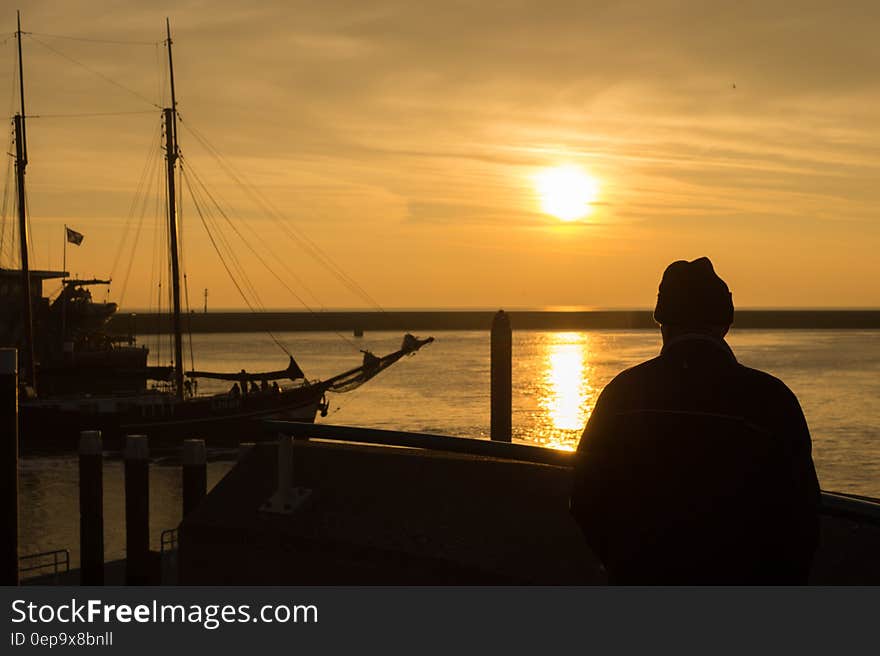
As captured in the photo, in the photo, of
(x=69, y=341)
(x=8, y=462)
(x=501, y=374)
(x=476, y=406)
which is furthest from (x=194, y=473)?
(x=476, y=406)

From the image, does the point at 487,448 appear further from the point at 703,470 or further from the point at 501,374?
the point at 501,374

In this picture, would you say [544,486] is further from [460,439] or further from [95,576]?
[95,576]

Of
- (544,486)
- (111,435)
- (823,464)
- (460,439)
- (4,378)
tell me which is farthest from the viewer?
(111,435)

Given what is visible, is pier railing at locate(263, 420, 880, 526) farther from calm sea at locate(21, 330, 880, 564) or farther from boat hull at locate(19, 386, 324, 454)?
boat hull at locate(19, 386, 324, 454)

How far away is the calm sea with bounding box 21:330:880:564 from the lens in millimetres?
33062

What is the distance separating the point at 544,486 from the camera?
244 inches

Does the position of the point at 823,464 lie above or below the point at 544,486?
below

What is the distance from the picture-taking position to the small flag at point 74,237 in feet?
215

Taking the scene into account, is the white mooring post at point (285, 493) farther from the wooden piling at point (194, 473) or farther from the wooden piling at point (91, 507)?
the wooden piling at point (91, 507)

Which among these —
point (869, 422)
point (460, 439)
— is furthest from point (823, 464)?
point (460, 439)

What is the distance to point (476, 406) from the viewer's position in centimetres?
6794

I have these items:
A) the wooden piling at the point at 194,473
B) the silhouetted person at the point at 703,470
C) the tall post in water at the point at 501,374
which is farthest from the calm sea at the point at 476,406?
the silhouetted person at the point at 703,470

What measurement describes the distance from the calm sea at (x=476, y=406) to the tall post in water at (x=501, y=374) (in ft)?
35.6
